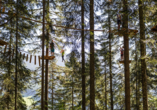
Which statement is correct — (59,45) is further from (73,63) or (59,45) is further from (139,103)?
(139,103)

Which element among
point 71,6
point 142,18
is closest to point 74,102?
point 71,6

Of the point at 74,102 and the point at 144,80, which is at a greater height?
the point at 144,80

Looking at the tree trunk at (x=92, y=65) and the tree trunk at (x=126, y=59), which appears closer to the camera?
the tree trunk at (x=126, y=59)

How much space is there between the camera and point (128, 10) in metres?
6.95

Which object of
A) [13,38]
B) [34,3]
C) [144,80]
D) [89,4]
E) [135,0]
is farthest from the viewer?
[13,38]

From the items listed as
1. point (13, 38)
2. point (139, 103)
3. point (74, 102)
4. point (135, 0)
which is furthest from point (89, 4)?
point (74, 102)

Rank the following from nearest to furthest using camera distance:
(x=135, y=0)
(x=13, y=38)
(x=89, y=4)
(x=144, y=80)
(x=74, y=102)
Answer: (x=144, y=80)
(x=135, y=0)
(x=89, y=4)
(x=13, y=38)
(x=74, y=102)

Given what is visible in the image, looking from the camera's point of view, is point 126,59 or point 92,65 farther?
point 92,65

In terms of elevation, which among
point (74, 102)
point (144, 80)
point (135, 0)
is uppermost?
point (135, 0)

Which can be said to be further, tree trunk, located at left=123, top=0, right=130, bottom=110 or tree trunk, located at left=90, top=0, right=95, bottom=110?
tree trunk, located at left=90, top=0, right=95, bottom=110

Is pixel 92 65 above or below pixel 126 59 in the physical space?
below

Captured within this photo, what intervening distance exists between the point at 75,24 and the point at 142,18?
12.6 feet

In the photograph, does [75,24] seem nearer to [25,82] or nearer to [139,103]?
[25,82]

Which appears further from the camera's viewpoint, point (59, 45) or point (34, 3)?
point (59, 45)
